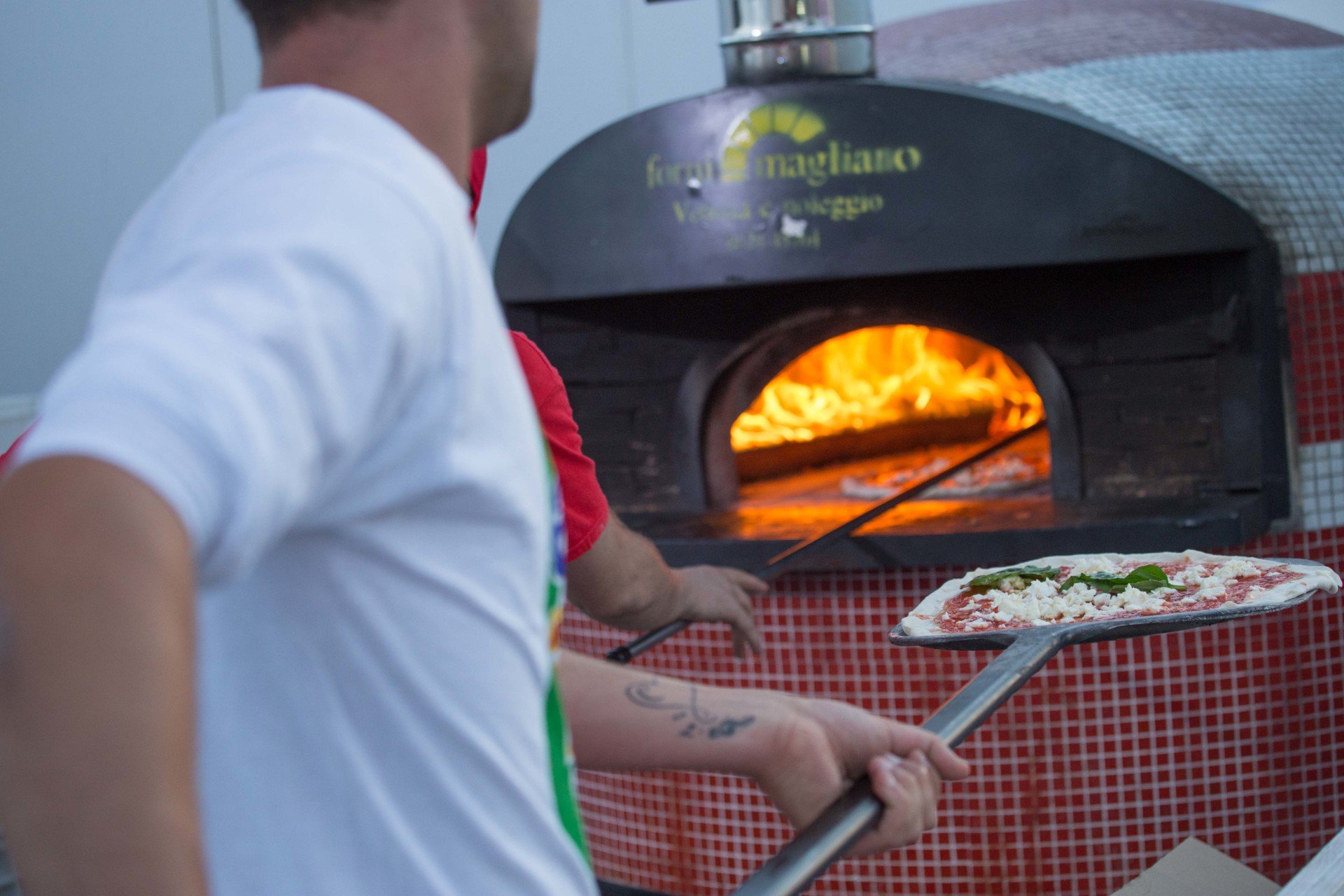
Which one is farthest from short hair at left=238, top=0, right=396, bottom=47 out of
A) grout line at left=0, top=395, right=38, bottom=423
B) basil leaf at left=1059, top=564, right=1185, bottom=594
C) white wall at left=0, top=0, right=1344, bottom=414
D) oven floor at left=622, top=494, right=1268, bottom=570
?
white wall at left=0, top=0, right=1344, bottom=414

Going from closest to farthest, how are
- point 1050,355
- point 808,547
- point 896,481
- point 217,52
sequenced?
point 808,547 < point 1050,355 < point 896,481 < point 217,52

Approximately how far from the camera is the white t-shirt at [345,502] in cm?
43

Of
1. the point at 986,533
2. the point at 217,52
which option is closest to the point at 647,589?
the point at 986,533

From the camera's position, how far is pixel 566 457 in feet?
5.11

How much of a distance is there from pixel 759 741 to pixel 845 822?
69 millimetres

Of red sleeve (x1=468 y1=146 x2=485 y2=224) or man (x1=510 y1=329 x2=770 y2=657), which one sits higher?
red sleeve (x1=468 y1=146 x2=485 y2=224)

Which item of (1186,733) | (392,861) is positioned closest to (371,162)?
(392,861)

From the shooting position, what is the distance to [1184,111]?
2764mm

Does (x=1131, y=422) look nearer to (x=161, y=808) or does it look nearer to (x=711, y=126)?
(x=711, y=126)

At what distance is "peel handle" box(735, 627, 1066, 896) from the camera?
71 cm

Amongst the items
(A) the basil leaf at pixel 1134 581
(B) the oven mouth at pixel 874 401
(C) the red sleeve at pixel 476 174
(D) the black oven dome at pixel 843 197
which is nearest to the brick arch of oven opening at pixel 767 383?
(B) the oven mouth at pixel 874 401

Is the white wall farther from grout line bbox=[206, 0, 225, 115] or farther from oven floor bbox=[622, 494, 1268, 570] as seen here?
oven floor bbox=[622, 494, 1268, 570]

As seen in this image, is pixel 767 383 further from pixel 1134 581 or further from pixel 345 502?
pixel 345 502

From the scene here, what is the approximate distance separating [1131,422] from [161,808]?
8.97ft
